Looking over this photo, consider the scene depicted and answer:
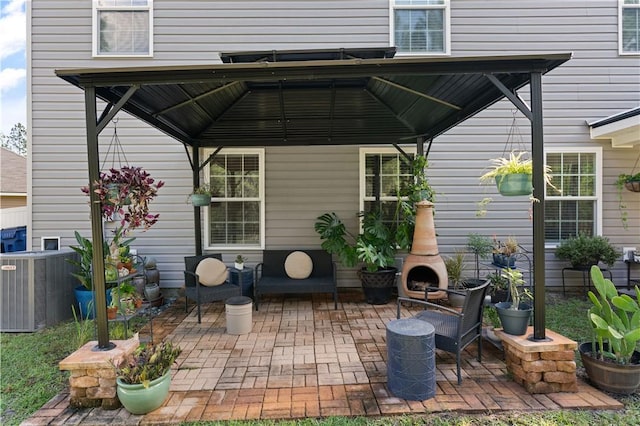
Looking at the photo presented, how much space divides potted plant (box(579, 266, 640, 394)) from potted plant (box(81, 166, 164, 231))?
160 inches

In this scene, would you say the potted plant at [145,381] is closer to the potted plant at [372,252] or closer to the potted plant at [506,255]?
the potted plant at [372,252]

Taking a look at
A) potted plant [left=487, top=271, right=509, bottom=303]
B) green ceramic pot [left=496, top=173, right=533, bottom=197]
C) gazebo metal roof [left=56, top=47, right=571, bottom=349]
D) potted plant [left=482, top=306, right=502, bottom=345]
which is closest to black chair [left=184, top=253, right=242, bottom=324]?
gazebo metal roof [left=56, top=47, right=571, bottom=349]

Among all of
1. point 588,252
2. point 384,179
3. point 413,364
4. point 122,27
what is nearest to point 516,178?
point 413,364

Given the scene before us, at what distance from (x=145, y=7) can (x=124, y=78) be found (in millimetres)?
3736

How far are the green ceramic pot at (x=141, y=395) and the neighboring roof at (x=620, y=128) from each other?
6664mm

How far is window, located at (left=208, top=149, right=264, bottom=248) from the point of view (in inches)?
228

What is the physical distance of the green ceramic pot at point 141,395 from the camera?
2322 mm

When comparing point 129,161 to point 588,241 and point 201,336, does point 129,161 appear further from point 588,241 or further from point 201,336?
point 588,241

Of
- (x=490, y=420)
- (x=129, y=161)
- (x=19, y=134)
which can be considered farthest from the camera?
(x=19, y=134)

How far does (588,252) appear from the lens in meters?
5.12

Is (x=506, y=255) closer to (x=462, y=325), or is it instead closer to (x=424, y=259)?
(x=424, y=259)

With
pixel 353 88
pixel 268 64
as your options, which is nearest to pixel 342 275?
pixel 353 88

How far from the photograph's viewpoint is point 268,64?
2.71m

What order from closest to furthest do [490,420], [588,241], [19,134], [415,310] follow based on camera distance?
[490,420] → [415,310] → [588,241] → [19,134]
